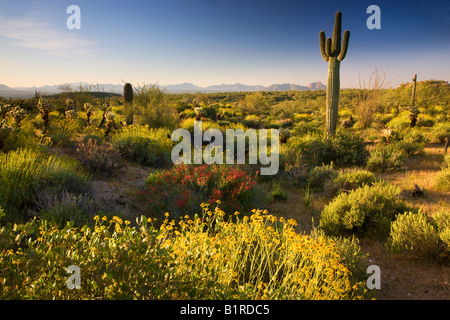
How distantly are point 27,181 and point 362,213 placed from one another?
623 cm

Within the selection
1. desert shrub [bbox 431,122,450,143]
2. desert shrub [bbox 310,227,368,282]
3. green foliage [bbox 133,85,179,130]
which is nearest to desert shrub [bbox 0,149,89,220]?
desert shrub [bbox 310,227,368,282]

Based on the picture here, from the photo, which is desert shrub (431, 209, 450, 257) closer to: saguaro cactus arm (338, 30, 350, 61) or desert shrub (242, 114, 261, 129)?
saguaro cactus arm (338, 30, 350, 61)

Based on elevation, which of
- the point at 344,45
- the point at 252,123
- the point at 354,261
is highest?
the point at 344,45

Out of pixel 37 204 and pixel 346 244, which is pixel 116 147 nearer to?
pixel 37 204

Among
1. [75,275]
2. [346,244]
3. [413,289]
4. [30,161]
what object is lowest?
[413,289]

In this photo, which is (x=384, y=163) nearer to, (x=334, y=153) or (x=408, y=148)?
(x=334, y=153)

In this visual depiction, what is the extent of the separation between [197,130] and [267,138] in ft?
10.5

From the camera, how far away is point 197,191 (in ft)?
19.7

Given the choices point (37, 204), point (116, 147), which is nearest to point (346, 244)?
point (37, 204)

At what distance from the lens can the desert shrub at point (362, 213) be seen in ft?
16.1

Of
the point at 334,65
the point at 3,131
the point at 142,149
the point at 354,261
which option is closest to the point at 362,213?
the point at 354,261

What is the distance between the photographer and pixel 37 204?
4594mm

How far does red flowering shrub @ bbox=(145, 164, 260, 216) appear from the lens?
5.31 meters

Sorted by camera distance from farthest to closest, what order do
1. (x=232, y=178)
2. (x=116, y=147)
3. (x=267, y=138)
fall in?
1. (x=267, y=138)
2. (x=116, y=147)
3. (x=232, y=178)
